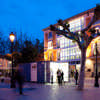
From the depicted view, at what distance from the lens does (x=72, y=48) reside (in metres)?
50.7

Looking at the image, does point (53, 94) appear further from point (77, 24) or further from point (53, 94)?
point (77, 24)

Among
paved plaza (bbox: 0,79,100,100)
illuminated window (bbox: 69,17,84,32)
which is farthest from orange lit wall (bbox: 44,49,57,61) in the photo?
paved plaza (bbox: 0,79,100,100)

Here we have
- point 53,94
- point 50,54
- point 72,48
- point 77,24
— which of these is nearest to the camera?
point 53,94

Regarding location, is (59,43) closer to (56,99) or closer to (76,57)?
(76,57)

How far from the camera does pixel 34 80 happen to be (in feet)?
85.4

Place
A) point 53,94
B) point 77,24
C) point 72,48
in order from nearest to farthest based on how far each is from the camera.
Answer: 1. point 53,94
2. point 77,24
3. point 72,48

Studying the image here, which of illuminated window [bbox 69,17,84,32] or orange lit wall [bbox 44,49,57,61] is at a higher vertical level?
illuminated window [bbox 69,17,84,32]

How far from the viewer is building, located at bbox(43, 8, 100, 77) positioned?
45.7 metres

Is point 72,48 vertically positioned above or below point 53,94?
above

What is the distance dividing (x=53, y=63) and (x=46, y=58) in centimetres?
3538

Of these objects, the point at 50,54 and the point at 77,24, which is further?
the point at 50,54

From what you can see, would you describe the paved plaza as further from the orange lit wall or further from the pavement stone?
the orange lit wall

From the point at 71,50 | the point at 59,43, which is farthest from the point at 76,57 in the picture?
the point at 59,43

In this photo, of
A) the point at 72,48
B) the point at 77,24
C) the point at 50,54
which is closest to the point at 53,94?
the point at 72,48
